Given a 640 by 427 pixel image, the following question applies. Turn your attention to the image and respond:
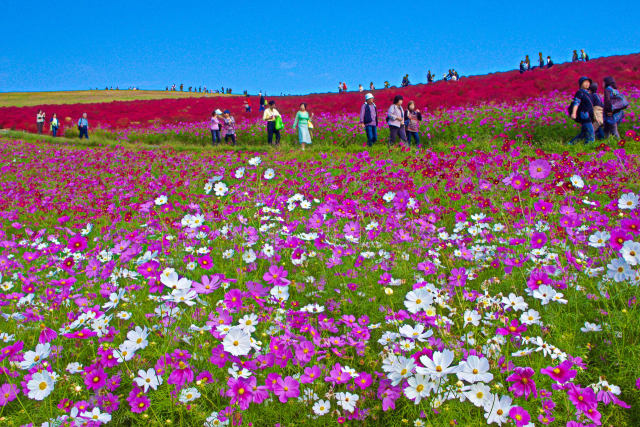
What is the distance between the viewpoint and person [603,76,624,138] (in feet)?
30.2

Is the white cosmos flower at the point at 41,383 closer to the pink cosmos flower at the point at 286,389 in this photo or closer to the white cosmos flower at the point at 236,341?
the white cosmos flower at the point at 236,341

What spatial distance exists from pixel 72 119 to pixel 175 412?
103 ft

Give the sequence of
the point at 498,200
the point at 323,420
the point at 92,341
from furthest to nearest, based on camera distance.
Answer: the point at 498,200 → the point at 92,341 → the point at 323,420

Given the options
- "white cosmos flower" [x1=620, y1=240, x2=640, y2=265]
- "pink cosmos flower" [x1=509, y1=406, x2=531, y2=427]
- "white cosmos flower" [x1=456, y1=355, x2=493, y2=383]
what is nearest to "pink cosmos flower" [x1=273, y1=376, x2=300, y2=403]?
"white cosmos flower" [x1=456, y1=355, x2=493, y2=383]

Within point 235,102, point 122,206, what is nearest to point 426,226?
point 122,206

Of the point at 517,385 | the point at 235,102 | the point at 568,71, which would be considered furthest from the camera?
the point at 235,102

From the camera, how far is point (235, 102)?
31.1m

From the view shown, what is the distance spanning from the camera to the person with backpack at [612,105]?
9.17 metres

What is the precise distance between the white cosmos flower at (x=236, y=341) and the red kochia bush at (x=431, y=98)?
18.0 meters

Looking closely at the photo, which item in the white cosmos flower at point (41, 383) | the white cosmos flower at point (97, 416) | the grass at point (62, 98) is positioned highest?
the grass at point (62, 98)

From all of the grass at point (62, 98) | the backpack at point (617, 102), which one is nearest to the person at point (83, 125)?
the backpack at point (617, 102)

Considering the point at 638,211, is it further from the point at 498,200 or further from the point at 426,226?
the point at 498,200

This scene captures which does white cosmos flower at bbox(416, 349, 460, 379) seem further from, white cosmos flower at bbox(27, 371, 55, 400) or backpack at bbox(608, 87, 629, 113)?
backpack at bbox(608, 87, 629, 113)

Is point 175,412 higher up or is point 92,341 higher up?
point 92,341
